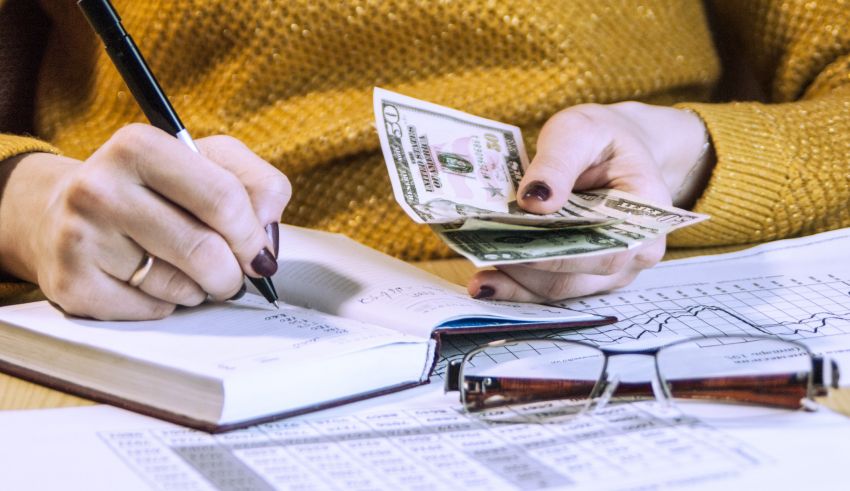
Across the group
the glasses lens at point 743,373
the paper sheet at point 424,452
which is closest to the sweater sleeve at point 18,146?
the paper sheet at point 424,452

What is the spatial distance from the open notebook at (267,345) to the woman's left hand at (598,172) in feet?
0.10

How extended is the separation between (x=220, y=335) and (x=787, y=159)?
2.57 feet

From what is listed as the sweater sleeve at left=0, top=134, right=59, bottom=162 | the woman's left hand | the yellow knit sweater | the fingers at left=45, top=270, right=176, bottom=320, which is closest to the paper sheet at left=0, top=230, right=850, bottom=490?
the fingers at left=45, top=270, right=176, bottom=320

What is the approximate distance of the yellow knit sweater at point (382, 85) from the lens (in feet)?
3.67

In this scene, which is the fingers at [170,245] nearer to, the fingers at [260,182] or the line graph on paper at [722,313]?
the fingers at [260,182]

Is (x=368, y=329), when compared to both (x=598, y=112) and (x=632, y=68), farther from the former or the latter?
(x=632, y=68)

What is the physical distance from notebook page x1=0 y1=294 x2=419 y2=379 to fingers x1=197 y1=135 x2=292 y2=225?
0.09 meters

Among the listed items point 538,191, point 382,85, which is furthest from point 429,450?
point 382,85

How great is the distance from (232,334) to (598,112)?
497mm

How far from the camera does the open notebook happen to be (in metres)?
0.61

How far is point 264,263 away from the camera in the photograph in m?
0.75

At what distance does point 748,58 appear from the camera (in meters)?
1.46

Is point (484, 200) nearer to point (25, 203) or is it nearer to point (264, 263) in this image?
point (264, 263)

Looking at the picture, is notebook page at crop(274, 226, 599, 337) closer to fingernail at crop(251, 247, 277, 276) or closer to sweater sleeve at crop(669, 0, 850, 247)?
fingernail at crop(251, 247, 277, 276)
